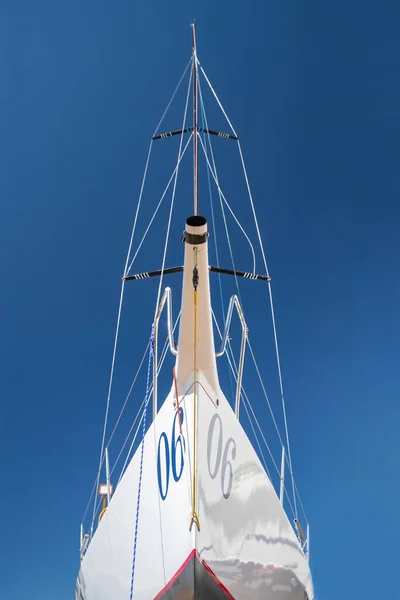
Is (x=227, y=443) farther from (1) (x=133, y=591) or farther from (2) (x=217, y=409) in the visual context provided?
(1) (x=133, y=591)

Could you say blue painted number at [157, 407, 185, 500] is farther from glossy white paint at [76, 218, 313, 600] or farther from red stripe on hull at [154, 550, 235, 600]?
red stripe on hull at [154, 550, 235, 600]

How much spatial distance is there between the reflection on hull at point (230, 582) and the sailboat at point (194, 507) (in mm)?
11

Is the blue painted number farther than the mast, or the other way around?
the mast

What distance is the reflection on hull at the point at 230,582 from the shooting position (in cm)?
513

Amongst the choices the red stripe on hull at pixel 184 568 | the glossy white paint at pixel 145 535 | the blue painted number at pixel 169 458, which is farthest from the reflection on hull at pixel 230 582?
the blue painted number at pixel 169 458

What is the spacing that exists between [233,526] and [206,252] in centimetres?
374

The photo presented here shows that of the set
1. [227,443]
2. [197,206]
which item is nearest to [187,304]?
[197,206]

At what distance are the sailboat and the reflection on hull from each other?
1 cm

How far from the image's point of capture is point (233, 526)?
5848mm

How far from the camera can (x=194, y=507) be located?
5418 millimetres

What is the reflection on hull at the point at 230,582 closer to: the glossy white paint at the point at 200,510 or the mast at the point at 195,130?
the glossy white paint at the point at 200,510

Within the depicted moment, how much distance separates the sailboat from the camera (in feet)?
17.7

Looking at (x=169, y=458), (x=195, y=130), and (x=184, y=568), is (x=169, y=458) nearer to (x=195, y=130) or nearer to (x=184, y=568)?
(x=184, y=568)

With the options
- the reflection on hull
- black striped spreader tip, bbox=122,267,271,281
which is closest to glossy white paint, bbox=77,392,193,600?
the reflection on hull
